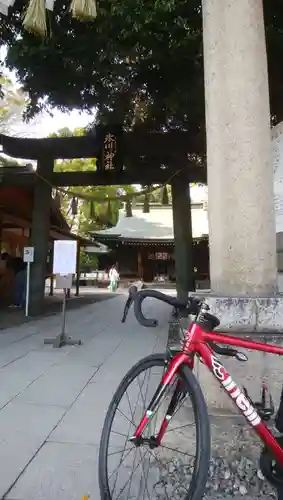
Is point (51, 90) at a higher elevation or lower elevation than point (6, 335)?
higher

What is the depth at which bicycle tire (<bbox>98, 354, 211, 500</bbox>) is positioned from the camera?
6.10ft

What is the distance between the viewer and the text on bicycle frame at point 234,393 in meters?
2.04

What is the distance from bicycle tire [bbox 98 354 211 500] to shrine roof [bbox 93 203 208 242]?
2458 centimetres

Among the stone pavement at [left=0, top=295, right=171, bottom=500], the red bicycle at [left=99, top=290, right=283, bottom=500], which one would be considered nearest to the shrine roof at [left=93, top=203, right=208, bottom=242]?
the stone pavement at [left=0, top=295, right=171, bottom=500]

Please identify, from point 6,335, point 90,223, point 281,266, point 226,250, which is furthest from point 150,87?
point 90,223

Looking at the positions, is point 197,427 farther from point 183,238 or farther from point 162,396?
point 183,238

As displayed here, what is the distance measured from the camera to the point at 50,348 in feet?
21.7

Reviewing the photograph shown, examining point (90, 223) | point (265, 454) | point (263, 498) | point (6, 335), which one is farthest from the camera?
point (90, 223)

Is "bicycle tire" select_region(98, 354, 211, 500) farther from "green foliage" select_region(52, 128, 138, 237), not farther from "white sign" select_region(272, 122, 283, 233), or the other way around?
"green foliage" select_region(52, 128, 138, 237)

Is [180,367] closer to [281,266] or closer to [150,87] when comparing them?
[281,266]

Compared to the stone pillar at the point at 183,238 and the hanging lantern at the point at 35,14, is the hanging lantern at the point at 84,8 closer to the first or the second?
the hanging lantern at the point at 35,14

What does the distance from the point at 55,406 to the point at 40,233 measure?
8174 mm

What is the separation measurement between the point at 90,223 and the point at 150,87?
25548 millimetres

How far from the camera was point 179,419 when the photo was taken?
260 centimetres
